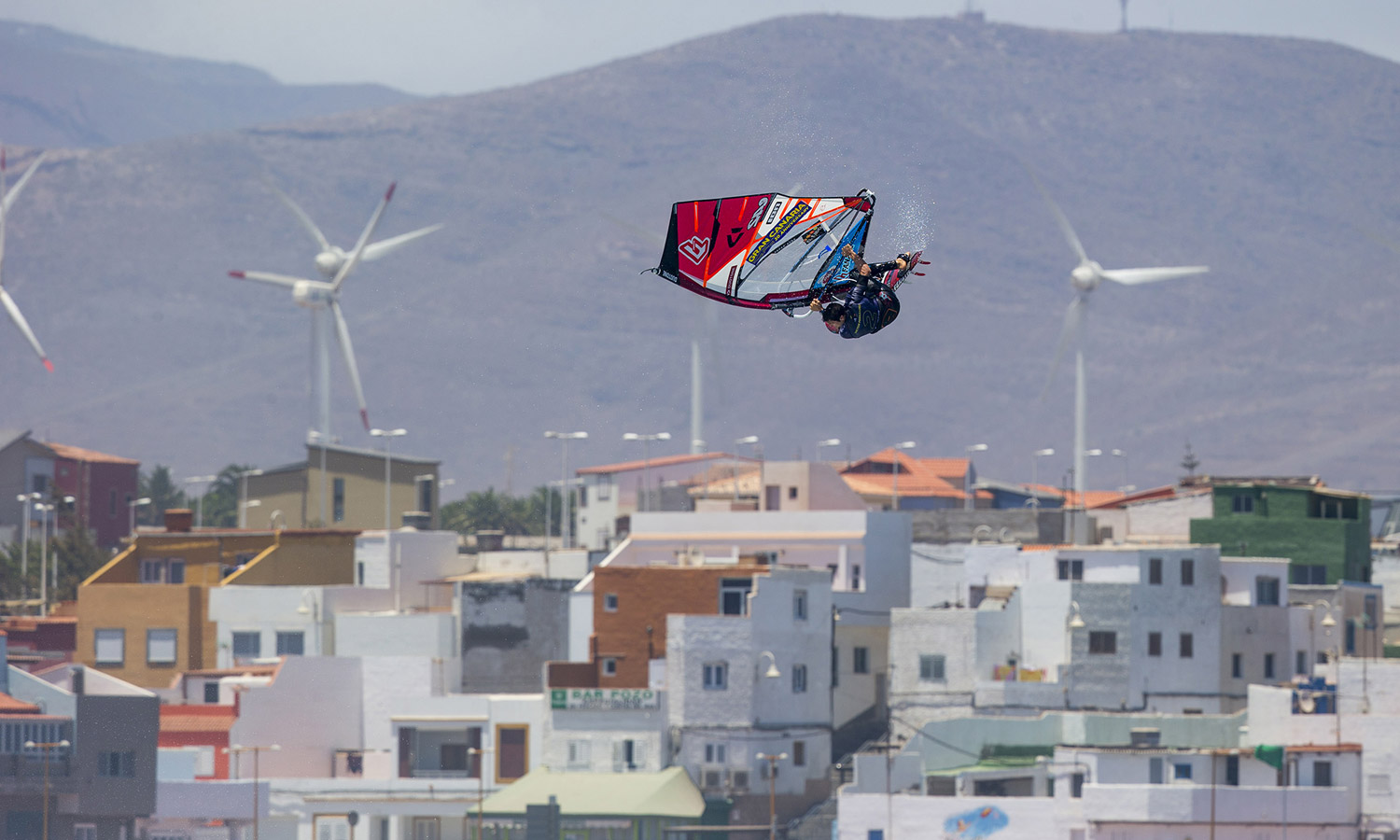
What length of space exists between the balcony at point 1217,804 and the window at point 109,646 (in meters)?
68.6

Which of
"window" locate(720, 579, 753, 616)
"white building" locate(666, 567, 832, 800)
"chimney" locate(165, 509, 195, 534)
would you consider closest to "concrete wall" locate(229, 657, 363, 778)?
"white building" locate(666, 567, 832, 800)

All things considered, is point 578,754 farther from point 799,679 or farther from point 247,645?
point 247,645

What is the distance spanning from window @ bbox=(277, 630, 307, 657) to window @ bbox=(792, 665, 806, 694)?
114 feet

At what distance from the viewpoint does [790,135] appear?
51.0m

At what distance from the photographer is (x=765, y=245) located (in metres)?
56.6

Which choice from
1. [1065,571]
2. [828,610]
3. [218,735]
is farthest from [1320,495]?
[218,735]

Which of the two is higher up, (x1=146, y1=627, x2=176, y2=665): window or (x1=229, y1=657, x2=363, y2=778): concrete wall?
(x1=146, y1=627, x2=176, y2=665): window

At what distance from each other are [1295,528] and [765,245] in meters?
108

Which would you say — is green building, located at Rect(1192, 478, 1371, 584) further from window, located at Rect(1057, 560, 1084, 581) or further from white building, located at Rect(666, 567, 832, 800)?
white building, located at Rect(666, 567, 832, 800)

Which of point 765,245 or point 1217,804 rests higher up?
point 765,245

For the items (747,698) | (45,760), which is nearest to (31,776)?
(45,760)

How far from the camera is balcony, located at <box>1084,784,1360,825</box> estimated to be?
118 m

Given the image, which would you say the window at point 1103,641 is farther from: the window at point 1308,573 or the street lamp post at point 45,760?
the street lamp post at point 45,760

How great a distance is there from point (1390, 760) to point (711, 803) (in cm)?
3628
